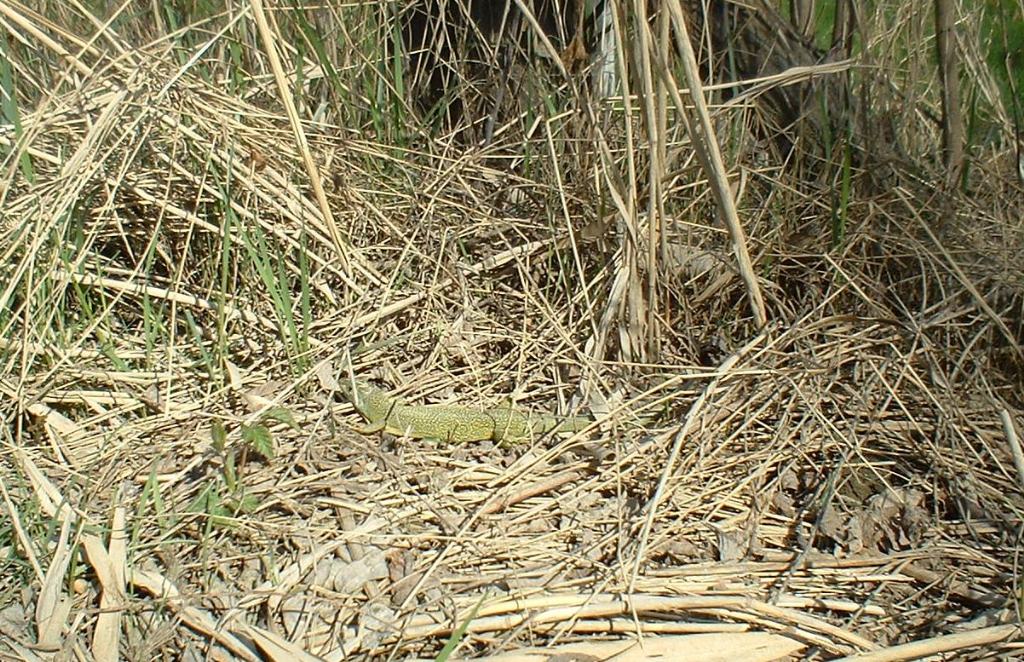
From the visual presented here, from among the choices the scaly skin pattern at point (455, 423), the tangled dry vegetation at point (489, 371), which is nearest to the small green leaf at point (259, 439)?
the tangled dry vegetation at point (489, 371)

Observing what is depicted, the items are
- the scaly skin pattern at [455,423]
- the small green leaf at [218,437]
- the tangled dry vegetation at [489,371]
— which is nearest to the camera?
the tangled dry vegetation at [489,371]

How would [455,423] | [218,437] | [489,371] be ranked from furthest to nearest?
[489,371]
[455,423]
[218,437]

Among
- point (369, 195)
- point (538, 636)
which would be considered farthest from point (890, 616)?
point (369, 195)

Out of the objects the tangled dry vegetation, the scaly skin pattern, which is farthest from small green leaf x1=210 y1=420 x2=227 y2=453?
the scaly skin pattern

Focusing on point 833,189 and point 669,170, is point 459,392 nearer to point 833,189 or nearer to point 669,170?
point 669,170

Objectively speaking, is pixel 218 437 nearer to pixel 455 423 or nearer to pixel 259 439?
pixel 259 439

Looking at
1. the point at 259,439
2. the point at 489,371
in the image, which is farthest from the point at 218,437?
the point at 489,371

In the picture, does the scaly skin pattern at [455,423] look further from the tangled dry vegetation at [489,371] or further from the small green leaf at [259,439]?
the small green leaf at [259,439]
